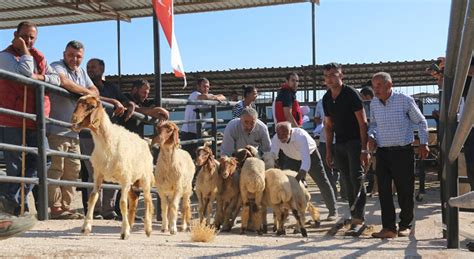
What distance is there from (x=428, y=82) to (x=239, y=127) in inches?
768

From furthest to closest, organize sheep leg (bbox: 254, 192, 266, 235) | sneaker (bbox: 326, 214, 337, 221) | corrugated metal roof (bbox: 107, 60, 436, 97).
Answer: corrugated metal roof (bbox: 107, 60, 436, 97) → sneaker (bbox: 326, 214, 337, 221) → sheep leg (bbox: 254, 192, 266, 235)

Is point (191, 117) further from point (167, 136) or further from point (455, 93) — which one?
point (455, 93)

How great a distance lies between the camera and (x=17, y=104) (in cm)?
573

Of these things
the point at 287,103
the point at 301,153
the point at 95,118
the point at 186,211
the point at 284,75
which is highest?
the point at 284,75

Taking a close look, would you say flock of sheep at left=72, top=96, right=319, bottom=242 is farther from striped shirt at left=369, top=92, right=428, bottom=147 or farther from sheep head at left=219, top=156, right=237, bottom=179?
striped shirt at left=369, top=92, right=428, bottom=147

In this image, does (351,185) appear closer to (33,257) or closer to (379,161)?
(379,161)

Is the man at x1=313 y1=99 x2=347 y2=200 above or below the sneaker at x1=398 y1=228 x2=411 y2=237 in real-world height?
above

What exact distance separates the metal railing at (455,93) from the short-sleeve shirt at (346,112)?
1.85 metres

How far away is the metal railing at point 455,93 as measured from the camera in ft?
8.24

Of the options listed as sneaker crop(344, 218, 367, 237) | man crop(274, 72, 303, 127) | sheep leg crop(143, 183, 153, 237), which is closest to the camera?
sheep leg crop(143, 183, 153, 237)

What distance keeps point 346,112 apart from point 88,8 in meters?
13.6

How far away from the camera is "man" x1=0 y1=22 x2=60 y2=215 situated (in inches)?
223

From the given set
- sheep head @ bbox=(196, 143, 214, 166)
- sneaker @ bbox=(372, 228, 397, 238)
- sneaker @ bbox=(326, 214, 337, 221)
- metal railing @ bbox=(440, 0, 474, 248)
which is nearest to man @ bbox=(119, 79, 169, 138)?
sheep head @ bbox=(196, 143, 214, 166)

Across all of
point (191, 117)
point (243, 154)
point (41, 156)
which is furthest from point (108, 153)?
point (191, 117)
